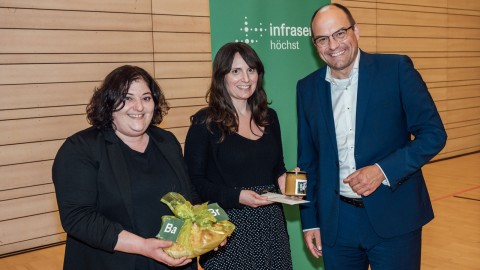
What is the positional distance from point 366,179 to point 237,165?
0.73m

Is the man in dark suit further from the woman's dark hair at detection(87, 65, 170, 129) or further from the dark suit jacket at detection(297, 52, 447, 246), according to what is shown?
the woman's dark hair at detection(87, 65, 170, 129)

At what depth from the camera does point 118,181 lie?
1.89m

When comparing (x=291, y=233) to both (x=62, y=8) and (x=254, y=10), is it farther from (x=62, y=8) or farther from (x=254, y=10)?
(x=62, y=8)

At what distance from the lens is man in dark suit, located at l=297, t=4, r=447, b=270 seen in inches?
81.0

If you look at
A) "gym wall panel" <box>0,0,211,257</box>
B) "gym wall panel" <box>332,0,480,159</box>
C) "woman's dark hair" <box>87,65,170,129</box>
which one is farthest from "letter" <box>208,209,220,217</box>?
"gym wall panel" <box>332,0,480,159</box>

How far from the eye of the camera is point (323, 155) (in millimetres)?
2289

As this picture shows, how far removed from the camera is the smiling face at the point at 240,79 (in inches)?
99.9

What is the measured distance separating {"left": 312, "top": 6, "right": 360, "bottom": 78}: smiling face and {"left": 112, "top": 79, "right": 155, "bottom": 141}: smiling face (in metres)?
0.85

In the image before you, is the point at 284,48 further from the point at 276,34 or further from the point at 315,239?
the point at 315,239

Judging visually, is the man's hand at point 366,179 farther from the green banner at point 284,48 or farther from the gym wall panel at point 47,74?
the gym wall panel at point 47,74

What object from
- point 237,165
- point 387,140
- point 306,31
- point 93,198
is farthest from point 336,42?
point 306,31

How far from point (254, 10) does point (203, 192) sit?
171 centimetres

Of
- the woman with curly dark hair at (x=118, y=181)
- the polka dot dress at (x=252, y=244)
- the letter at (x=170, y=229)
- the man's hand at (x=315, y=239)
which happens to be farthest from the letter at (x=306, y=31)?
the letter at (x=170, y=229)

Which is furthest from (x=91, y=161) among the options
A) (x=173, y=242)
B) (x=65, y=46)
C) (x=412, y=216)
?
(x=65, y=46)
